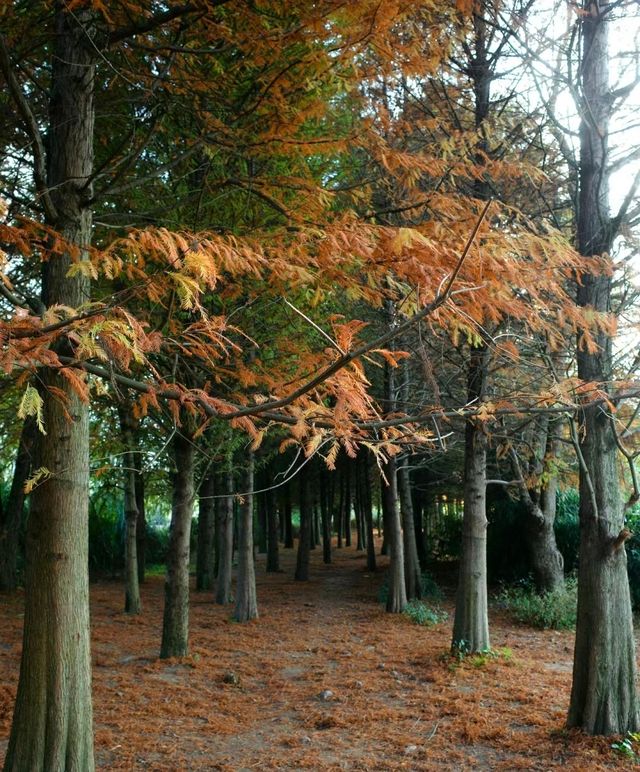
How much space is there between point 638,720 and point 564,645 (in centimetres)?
485

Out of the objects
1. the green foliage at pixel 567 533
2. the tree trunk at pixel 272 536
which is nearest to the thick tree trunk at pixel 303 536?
the tree trunk at pixel 272 536

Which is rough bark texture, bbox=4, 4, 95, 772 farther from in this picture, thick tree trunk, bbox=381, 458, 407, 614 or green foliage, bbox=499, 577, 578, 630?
thick tree trunk, bbox=381, 458, 407, 614

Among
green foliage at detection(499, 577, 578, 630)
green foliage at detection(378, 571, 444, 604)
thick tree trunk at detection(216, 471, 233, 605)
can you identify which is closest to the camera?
green foliage at detection(499, 577, 578, 630)

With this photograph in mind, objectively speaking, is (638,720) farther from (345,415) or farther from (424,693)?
(345,415)

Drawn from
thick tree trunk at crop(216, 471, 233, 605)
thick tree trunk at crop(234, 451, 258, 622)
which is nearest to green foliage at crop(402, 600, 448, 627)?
thick tree trunk at crop(234, 451, 258, 622)

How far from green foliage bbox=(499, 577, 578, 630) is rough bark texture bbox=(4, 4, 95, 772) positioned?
8830 mm

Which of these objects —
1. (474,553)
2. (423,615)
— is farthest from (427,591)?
(474,553)

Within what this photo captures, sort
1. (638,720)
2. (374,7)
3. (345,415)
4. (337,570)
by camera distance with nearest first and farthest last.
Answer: (345,415) < (374,7) < (638,720) < (337,570)

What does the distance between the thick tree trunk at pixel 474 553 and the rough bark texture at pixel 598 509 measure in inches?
113

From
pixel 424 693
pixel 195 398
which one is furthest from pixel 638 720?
pixel 195 398

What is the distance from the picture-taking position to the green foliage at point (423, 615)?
1187 cm

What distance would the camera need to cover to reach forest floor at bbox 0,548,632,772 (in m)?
5.51

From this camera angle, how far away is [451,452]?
15195 mm

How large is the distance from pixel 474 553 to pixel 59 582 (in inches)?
239
